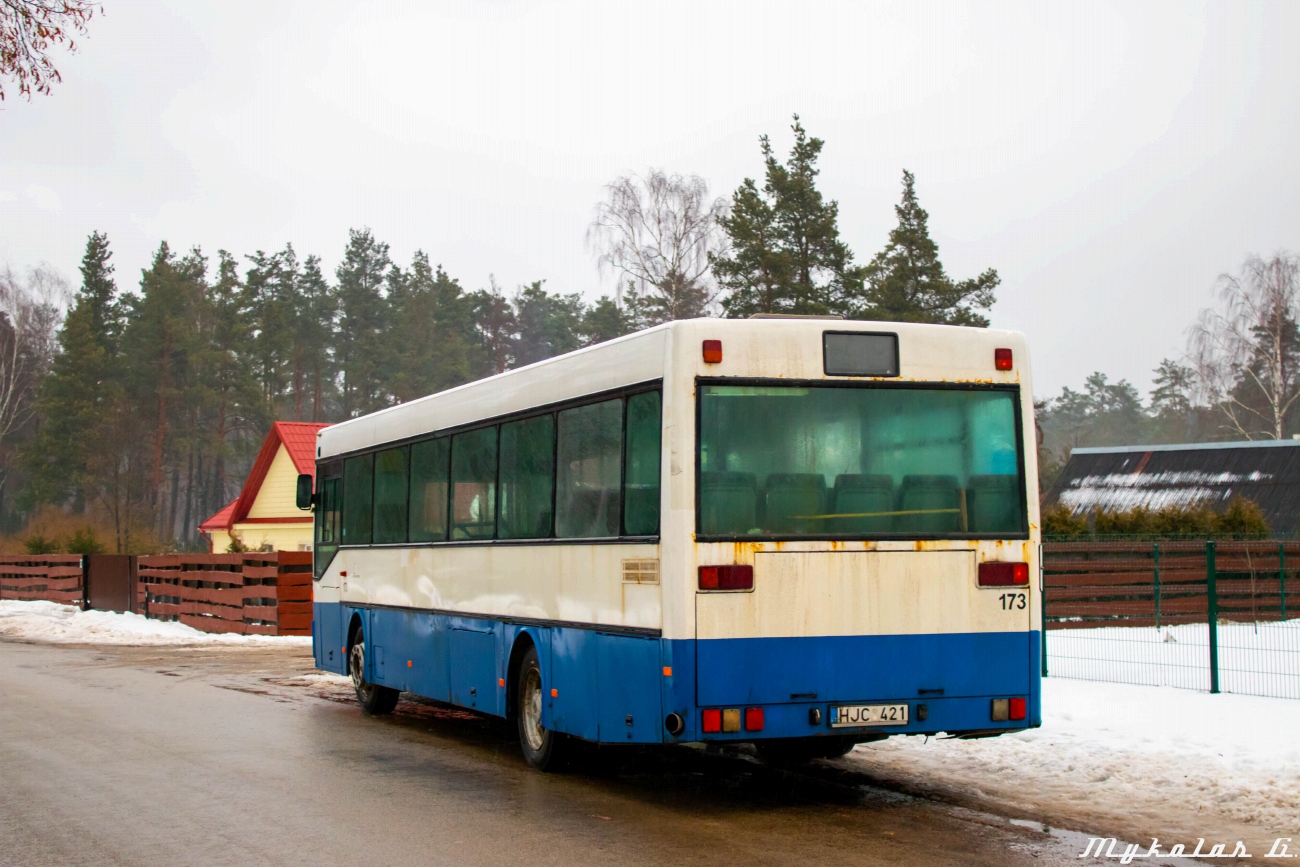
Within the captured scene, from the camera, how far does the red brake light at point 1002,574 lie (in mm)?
8930

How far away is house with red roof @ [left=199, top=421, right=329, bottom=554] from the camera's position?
155ft

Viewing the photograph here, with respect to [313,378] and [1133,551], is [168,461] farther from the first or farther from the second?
[1133,551]

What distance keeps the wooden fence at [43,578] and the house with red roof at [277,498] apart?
726 centimetres

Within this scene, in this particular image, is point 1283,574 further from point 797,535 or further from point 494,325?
point 494,325

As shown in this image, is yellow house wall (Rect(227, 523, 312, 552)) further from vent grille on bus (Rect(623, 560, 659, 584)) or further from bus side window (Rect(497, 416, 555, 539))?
vent grille on bus (Rect(623, 560, 659, 584))

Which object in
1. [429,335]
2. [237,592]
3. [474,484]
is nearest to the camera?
[474,484]

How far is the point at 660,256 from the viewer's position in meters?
52.3

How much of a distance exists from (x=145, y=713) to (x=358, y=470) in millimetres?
3172

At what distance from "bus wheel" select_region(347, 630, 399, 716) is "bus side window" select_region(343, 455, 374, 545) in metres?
1.04

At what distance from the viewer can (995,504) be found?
9.00 meters

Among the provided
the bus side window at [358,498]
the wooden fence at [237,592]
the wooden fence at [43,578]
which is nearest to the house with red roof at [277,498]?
the wooden fence at [43,578]

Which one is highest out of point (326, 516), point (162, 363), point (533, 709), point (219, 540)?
point (162, 363)

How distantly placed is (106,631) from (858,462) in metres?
24.9

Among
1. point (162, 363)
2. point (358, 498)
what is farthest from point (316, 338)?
point (358, 498)
